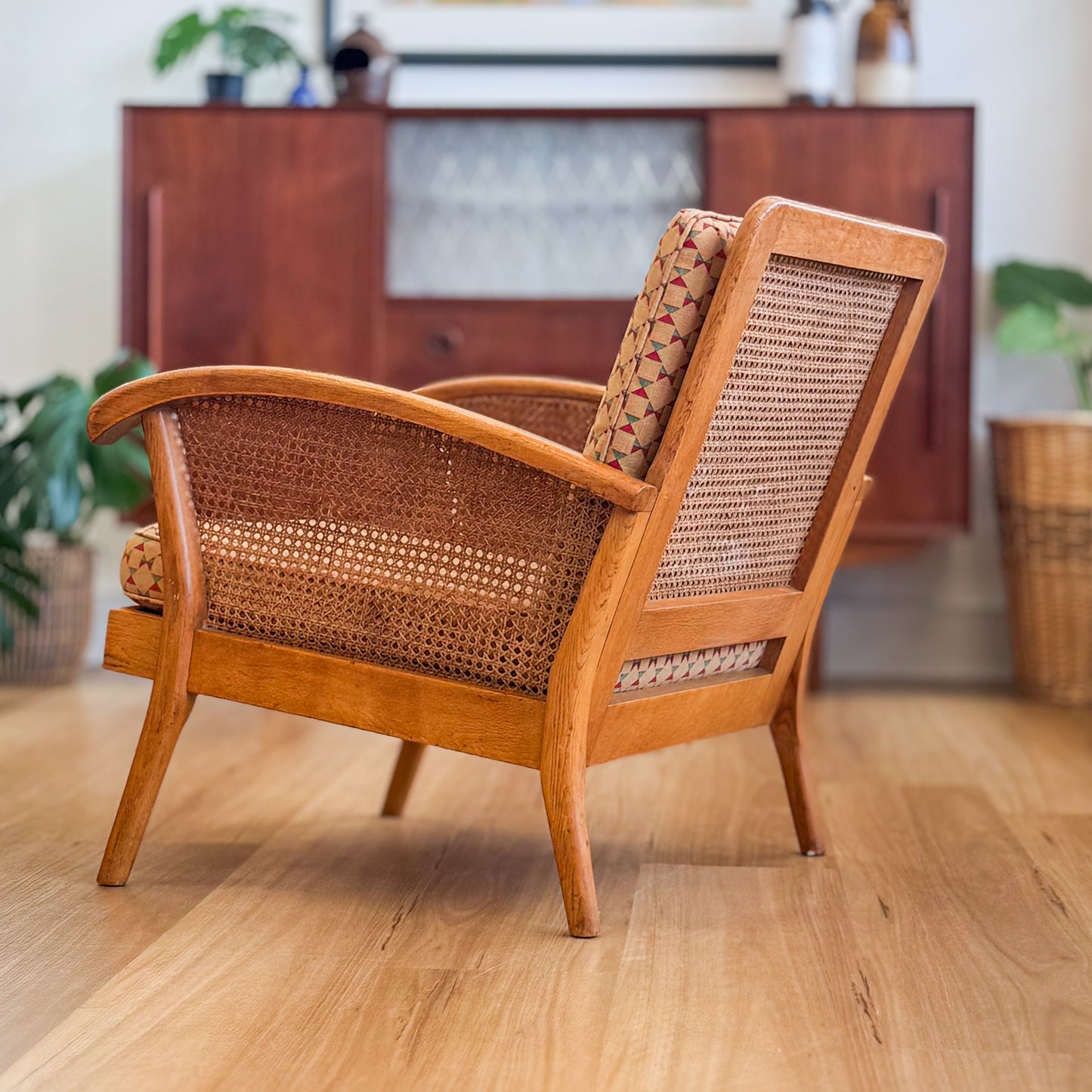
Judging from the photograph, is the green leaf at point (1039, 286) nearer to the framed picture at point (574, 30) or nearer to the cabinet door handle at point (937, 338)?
the cabinet door handle at point (937, 338)

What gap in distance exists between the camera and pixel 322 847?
6.09ft

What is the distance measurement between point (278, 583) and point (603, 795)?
801 mm

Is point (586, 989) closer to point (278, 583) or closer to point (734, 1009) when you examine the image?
point (734, 1009)

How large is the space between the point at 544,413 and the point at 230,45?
64.5 inches

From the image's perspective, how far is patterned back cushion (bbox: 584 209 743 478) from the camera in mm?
A: 1406

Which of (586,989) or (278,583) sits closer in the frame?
(586,989)

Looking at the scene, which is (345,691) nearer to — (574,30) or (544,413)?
(544,413)

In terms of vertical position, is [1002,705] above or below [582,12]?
below

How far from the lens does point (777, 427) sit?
5.22ft

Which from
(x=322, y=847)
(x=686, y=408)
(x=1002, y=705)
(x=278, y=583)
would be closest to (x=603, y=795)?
(x=322, y=847)

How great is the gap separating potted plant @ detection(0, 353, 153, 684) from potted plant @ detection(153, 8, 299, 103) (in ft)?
2.27

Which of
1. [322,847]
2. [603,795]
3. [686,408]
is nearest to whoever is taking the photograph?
[686,408]

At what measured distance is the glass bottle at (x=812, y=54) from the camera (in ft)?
10.4

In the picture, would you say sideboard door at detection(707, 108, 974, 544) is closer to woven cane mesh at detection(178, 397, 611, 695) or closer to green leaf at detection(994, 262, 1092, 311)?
green leaf at detection(994, 262, 1092, 311)
